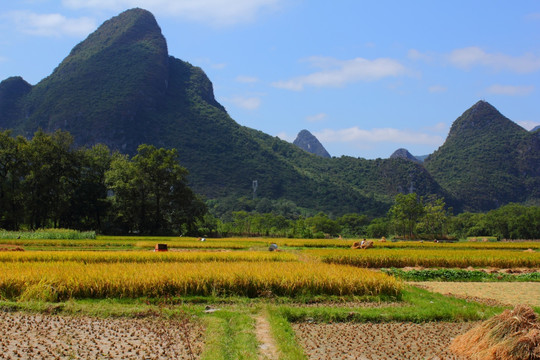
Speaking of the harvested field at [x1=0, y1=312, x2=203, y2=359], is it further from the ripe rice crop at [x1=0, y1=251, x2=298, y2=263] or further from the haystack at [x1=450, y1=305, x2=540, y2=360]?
the ripe rice crop at [x1=0, y1=251, x2=298, y2=263]

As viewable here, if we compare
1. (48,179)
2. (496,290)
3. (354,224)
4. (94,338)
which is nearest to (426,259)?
(496,290)

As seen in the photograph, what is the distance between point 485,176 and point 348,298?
137 meters

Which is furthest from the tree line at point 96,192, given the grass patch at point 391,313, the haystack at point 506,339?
the haystack at point 506,339

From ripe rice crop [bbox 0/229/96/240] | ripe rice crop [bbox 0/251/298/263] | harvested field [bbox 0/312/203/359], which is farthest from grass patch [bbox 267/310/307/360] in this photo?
ripe rice crop [bbox 0/229/96/240]

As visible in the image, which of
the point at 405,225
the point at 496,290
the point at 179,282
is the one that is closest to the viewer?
the point at 179,282

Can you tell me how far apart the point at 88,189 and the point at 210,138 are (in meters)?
62.4

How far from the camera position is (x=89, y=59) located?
429 feet

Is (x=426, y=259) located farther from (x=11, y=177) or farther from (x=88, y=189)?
(x=11, y=177)

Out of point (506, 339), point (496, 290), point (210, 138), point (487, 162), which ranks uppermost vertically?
point (210, 138)

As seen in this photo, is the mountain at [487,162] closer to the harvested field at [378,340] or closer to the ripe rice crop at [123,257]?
the ripe rice crop at [123,257]

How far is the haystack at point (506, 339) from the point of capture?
7000 millimetres

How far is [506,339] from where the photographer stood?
715 centimetres

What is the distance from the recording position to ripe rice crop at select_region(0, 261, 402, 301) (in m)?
11.2

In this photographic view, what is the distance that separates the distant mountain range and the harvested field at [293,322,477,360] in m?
85.3
